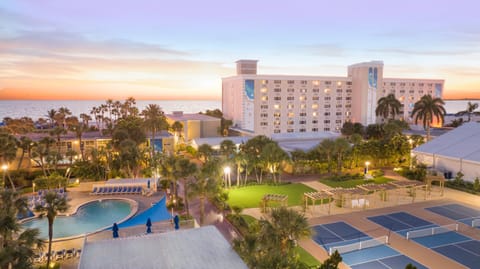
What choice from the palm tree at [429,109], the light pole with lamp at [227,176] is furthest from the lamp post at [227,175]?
the palm tree at [429,109]

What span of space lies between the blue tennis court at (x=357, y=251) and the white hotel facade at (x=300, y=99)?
1723 inches

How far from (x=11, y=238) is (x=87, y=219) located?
12.9m

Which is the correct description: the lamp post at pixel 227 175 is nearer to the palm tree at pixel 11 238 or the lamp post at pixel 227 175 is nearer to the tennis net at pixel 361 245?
the tennis net at pixel 361 245

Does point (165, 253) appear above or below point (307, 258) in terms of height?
above

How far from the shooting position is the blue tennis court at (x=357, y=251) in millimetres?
18047

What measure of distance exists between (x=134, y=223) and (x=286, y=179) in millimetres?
19869

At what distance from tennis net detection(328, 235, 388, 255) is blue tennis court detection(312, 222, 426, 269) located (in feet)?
0.66

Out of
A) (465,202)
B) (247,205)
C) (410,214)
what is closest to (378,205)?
(410,214)

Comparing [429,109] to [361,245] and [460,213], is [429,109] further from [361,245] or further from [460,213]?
[361,245]

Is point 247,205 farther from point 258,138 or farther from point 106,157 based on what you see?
point 106,157

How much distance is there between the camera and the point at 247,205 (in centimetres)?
2900

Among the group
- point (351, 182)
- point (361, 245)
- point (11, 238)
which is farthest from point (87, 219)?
point (351, 182)

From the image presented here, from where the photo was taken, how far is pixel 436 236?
72.3ft

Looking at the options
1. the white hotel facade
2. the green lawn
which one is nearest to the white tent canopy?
the green lawn
